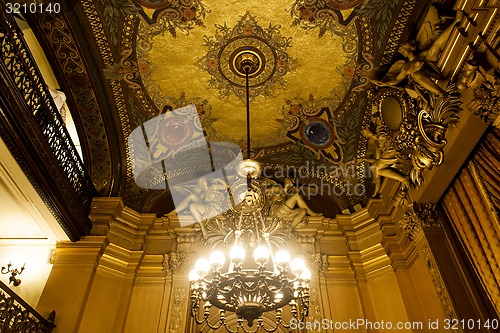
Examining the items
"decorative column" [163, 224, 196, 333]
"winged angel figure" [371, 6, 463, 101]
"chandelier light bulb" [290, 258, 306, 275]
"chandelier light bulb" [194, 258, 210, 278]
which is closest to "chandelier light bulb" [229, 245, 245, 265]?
"chandelier light bulb" [194, 258, 210, 278]

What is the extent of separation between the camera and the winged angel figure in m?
4.84

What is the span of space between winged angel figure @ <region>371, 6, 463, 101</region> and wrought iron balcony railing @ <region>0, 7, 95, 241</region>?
4959 millimetres

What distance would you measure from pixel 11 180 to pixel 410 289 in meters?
5.77

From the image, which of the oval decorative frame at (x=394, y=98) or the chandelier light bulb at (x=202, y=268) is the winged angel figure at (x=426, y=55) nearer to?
the oval decorative frame at (x=394, y=98)

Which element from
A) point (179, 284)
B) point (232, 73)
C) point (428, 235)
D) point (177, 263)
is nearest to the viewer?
point (428, 235)

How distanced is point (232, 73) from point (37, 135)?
139 inches

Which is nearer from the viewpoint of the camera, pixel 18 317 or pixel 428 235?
pixel 18 317

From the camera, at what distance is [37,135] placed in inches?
200

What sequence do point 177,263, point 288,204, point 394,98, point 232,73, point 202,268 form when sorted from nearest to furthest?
point 202,268, point 394,98, point 177,263, point 232,73, point 288,204

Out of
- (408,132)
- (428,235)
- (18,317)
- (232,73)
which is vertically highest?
(232,73)

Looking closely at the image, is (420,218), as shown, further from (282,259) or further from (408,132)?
(282,259)

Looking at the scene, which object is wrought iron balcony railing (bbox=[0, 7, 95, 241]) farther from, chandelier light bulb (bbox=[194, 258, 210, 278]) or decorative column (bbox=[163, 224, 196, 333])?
chandelier light bulb (bbox=[194, 258, 210, 278])

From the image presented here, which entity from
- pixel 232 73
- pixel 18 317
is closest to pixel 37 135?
pixel 18 317

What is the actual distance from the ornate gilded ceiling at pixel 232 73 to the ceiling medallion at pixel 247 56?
0.02 m
